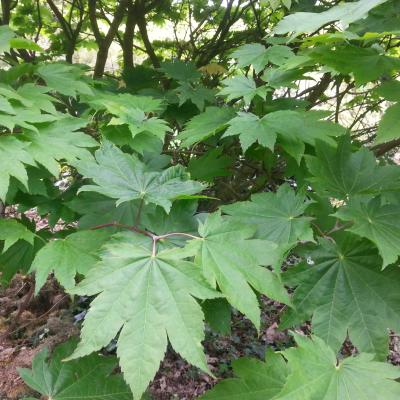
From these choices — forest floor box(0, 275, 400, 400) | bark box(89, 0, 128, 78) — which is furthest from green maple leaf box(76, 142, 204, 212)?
bark box(89, 0, 128, 78)

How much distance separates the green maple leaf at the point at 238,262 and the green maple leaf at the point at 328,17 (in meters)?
0.71

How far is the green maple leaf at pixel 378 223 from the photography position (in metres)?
1.30

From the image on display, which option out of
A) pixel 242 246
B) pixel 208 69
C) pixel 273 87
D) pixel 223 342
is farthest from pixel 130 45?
pixel 242 246

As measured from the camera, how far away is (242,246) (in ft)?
4.27

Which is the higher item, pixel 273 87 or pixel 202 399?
pixel 273 87

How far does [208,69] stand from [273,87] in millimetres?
1297

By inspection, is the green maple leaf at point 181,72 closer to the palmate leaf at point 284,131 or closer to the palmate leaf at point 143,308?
the palmate leaf at point 284,131

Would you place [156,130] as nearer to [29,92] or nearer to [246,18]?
[29,92]

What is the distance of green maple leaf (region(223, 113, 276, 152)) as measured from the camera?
68.7 inches

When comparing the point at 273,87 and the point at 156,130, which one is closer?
the point at 156,130

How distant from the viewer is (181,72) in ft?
9.08

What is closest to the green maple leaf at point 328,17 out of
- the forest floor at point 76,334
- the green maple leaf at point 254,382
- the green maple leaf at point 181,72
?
the green maple leaf at point 254,382

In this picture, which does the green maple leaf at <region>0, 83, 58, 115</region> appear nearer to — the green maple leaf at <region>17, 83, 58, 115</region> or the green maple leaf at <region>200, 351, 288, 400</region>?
the green maple leaf at <region>17, 83, 58, 115</region>

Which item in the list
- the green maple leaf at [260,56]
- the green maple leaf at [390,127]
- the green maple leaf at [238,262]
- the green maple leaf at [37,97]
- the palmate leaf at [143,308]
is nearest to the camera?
the palmate leaf at [143,308]
